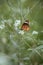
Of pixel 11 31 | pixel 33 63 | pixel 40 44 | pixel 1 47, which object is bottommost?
pixel 33 63

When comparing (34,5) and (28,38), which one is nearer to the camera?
(28,38)

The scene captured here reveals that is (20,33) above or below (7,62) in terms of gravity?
below

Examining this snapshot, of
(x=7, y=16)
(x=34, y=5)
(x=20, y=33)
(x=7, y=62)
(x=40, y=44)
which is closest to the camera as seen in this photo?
(x=7, y=62)

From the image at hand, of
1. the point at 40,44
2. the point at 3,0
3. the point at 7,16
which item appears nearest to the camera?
the point at 3,0

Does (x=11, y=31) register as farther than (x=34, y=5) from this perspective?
No

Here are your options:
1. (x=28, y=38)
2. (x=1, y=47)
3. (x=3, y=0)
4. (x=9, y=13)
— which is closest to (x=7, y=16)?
(x=9, y=13)

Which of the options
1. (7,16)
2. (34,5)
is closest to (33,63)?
(7,16)

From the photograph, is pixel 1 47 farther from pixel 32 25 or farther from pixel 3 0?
pixel 32 25

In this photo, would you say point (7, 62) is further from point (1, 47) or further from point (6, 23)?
point (6, 23)

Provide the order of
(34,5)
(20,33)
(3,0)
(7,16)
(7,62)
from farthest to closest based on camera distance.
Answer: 1. (34,5)
2. (7,16)
3. (20,33)
4. (3,0)
5. (7,62)
